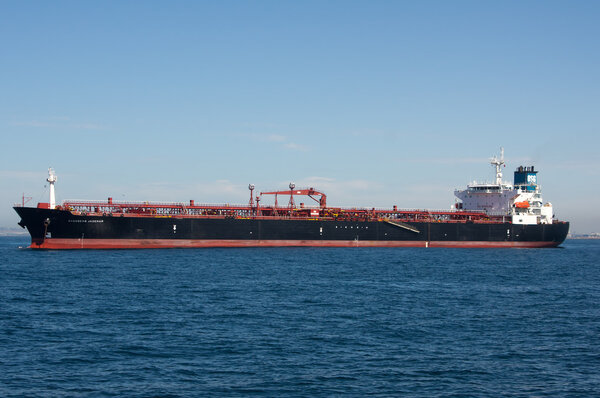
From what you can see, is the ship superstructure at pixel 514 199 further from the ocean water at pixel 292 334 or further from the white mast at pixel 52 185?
the white mast at pixel 52 185

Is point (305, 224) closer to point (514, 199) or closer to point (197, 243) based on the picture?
point (197, 243)

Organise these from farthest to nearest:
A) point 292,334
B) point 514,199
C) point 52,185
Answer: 1. point 514,199
2. point 52,185
3. point 292,334

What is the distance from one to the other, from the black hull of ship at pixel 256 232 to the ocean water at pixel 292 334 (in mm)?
17292

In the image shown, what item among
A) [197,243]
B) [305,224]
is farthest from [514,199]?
[197,243]

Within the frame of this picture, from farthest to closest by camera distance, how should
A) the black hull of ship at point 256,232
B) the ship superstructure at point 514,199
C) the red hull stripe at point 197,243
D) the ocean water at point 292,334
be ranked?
the ship superstructure at point 514,199
the red hull stripe at point 197,243
the black hull of ship at point 256,232
the ocean water at point 292,334

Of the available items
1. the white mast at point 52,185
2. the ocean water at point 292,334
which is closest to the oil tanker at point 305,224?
the white mast at point 52,185

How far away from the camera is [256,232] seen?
235 ft

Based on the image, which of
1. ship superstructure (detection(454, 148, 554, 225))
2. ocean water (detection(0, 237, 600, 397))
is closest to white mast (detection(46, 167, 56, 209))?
ocean water (detection(0, 237, 600, 397))

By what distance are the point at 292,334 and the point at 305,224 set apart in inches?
1959

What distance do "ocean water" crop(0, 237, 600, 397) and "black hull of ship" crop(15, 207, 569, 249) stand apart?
17292mm

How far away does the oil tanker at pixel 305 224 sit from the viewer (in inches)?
2486

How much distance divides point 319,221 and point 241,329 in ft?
164

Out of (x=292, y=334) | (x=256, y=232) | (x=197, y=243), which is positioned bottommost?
(x=292, y=334)

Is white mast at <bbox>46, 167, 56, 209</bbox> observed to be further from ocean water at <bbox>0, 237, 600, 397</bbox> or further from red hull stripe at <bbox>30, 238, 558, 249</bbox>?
ocean water at <bbox>0, 237, 600, 397</bbox>
